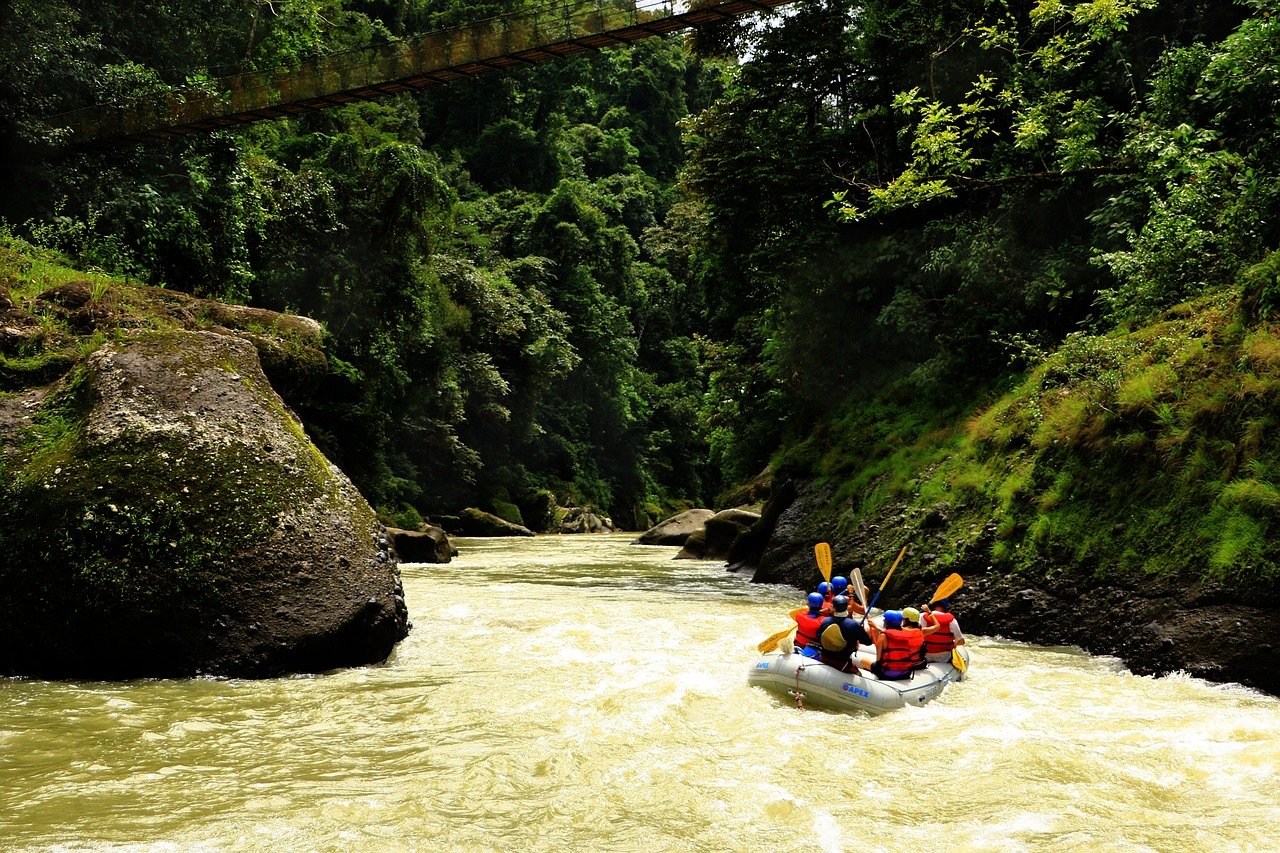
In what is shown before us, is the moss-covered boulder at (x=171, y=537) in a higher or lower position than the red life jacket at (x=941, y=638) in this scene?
higher

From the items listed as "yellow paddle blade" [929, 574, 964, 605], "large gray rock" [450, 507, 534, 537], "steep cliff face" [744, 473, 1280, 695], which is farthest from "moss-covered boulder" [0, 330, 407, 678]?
"large gray rock" [450, 507, 534, 537]

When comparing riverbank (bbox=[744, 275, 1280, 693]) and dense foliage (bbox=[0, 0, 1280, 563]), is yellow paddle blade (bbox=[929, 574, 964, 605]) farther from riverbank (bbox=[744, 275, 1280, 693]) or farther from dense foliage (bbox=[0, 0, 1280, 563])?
dense foliage (bbox=[0, 0, 1280, 563])

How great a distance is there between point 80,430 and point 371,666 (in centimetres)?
311

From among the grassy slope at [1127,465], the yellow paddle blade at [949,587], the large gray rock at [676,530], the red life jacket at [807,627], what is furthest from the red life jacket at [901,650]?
the large gray rock at [676,530]

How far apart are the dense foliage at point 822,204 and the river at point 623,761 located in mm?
4638

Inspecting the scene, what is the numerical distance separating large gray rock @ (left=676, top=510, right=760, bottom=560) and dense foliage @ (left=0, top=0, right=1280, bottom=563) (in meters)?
1.05

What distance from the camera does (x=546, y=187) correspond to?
171 ft

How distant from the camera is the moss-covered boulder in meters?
7.10

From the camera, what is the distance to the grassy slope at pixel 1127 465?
761 centimetres

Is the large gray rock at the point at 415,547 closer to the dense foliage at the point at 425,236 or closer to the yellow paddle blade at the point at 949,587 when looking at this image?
the dense foliage at the point at 425,236

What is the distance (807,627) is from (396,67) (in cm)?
1383

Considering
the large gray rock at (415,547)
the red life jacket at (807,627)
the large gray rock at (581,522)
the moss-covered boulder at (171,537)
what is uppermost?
the moss-covered boulder at (171,537)

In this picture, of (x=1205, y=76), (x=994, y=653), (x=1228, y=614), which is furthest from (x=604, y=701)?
(x=1205, y=76)

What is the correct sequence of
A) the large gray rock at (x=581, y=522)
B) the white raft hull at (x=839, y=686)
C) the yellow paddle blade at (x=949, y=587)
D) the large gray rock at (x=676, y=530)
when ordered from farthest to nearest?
the large gray rock at (x=581, y=522), the large gray rock at (x=676, y=530), the yellow paddle blade at (x=949, y=587), the white raft hull at (x=839, y=686)
